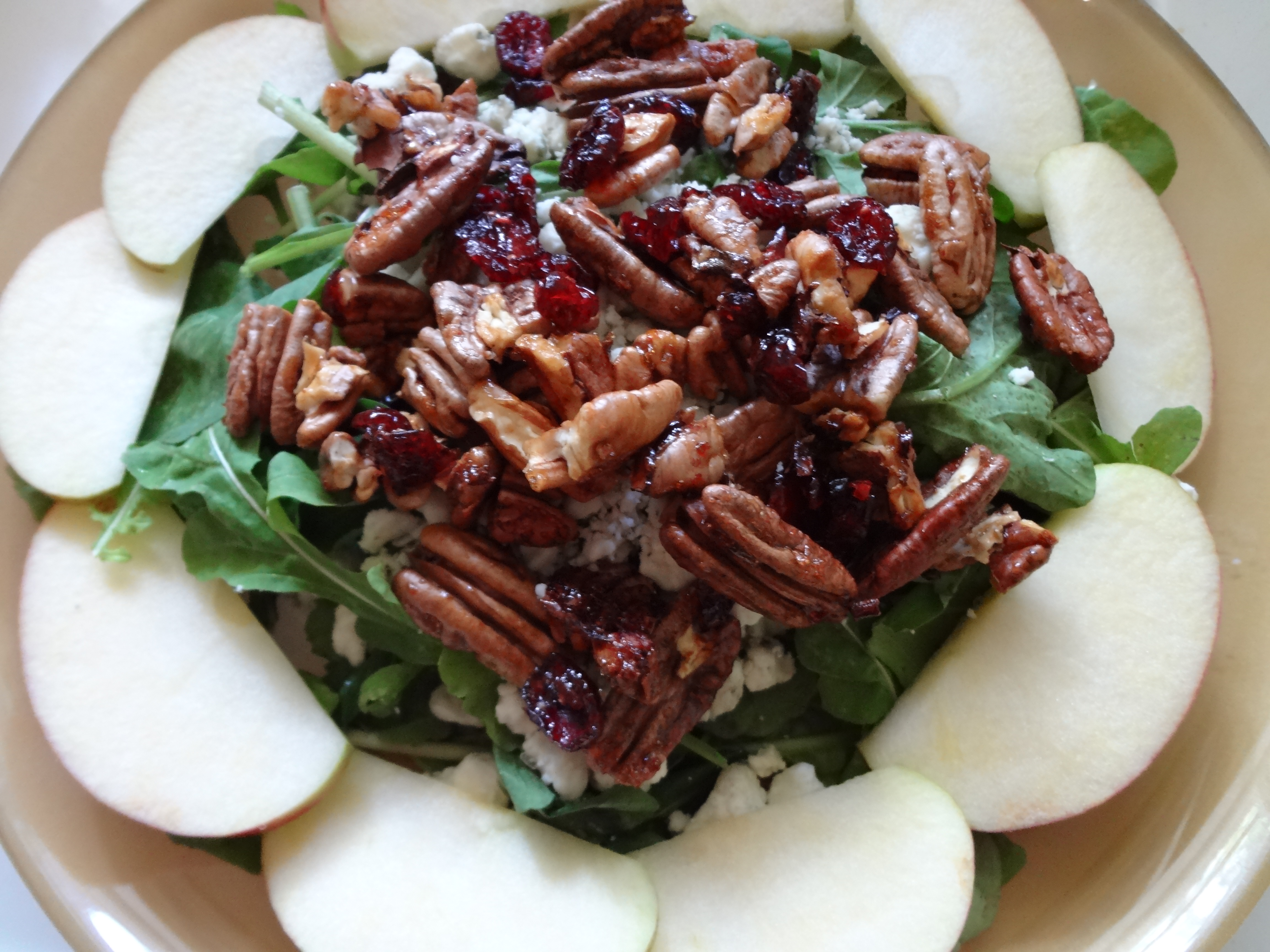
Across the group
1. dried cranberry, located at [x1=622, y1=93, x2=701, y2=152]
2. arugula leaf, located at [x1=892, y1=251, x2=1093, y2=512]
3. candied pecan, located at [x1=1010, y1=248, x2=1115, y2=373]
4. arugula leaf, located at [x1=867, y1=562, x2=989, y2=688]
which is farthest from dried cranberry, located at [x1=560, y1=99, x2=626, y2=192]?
arugula leaf, located at [x1=867, y1=562, x2=989, y2=688]

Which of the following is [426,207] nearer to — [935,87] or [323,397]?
[323,397]

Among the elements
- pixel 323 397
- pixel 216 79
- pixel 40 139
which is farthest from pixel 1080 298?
pixel 40 139

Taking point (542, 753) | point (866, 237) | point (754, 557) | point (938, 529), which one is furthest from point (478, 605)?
point (866, 237)

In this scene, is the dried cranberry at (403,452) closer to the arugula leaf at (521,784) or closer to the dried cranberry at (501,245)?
the dried cranberry at (501,245)

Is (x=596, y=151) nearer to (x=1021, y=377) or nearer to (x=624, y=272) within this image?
(x=624, y=272)

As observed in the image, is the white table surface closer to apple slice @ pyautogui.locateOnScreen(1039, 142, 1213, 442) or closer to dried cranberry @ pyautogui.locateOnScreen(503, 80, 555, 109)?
apple slice @ pyautogui.locateOnScreen(1039, 142, 1213, 442)

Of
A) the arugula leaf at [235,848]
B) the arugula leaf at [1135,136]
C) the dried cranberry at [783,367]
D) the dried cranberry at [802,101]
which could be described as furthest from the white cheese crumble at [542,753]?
the arugula leaf at [1135,136]
